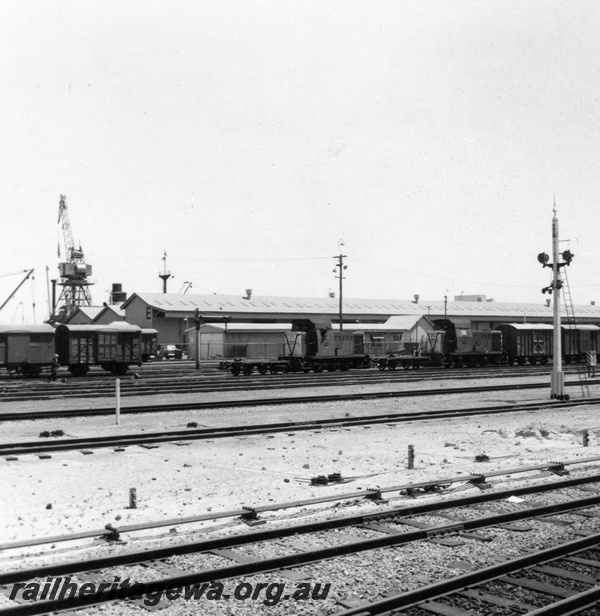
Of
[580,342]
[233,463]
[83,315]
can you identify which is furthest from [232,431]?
[83,315]

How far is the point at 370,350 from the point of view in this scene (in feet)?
189

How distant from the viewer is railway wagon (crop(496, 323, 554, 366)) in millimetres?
54781

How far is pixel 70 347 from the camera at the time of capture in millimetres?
40062

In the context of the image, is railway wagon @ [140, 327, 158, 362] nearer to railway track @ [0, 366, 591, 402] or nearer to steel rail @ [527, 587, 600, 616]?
railway track @ [0, 366, 591, 402]

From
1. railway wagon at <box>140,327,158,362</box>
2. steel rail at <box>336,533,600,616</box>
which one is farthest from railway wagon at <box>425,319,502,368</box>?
steel rail at <box>336,533,600,616</box>

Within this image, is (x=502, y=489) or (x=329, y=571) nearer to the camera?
(x=329, y=571)

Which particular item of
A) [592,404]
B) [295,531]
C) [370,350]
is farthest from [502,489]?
[370,350]

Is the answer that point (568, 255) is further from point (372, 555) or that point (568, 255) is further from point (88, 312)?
point (88, 312)

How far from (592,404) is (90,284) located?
9873cm

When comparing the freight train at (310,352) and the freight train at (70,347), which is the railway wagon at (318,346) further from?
the freight train at (70,347)

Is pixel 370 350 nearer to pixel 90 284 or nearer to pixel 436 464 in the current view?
pixel 436 464

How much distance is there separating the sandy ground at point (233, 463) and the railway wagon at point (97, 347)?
784 inches

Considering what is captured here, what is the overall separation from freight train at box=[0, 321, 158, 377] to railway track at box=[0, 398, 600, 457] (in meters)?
23.2

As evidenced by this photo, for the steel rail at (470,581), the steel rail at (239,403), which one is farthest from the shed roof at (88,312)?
the steel rail at (470,581)
